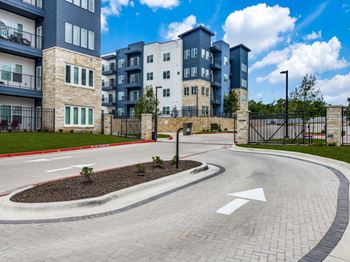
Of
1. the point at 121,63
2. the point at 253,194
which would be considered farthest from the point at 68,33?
the point at 121,63

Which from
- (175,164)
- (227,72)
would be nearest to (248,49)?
(227,72)

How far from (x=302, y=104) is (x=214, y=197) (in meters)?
21.2

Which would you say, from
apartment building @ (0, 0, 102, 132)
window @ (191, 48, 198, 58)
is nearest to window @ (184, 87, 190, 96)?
window @ (191, 48, 198, 58)

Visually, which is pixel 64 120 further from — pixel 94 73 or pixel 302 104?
pixel 302 104

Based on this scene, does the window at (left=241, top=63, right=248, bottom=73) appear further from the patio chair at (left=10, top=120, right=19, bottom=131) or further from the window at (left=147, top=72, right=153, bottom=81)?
the patio chair at (left=10, top=120, right=19, bottom=131)

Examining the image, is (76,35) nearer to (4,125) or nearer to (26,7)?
(26,7)

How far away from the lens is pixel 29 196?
635cm

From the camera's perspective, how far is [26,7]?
2503cm

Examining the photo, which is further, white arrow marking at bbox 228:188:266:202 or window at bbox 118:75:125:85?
window at bbox 118:75:125:85

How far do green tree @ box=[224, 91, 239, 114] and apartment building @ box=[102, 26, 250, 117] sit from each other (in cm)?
87

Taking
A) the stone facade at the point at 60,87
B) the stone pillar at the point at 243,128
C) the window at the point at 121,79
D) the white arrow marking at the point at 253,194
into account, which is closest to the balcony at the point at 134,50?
the window at the point at 121,79

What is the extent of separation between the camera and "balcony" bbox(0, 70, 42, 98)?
23722 millimetres

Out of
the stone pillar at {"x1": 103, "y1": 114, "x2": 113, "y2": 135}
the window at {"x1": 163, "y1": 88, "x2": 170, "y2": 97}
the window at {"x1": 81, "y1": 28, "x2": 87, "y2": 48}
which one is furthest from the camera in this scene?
the window at {"x1": 163, "y1": 88, "x2": 170, "y2": 97}

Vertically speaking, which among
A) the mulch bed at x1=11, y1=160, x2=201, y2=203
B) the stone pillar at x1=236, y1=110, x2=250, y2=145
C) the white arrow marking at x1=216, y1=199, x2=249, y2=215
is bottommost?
the white arrow marking at x1=216, y1=199, x2=249, y2=215
